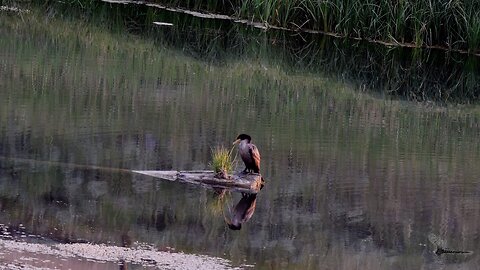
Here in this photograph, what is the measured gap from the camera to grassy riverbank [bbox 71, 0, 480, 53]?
17906mm

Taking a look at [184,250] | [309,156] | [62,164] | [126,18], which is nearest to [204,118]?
[309,156]

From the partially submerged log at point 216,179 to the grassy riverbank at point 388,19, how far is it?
9925 mm

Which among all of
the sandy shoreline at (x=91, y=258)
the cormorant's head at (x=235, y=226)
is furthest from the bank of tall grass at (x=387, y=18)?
the sandy shoreline at (x=91, y=258)

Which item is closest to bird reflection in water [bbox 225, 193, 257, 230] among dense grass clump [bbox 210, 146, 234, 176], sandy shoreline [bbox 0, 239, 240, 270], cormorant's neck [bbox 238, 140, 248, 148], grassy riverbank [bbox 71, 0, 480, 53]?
dense grass clump [bbox 210, 146, 234, 176]

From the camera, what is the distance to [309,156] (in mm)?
9742

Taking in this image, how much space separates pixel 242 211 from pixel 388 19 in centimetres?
1081

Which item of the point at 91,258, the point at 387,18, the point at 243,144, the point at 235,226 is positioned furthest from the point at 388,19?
the point at 91,258

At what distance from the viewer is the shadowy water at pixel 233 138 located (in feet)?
23.7

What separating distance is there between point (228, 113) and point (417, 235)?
370 cm

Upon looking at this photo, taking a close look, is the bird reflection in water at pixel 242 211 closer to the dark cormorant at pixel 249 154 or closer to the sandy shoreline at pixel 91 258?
the dark cormorant at pixel 249 154

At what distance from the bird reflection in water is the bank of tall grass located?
33.4 ft

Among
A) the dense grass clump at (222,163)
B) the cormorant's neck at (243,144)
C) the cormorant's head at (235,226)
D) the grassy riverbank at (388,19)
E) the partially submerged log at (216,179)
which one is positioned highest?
the grassy riverbank at (388,19)

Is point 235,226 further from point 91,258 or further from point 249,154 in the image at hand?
point 91,258

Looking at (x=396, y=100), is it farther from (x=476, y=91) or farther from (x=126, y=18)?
(x=126, y=18)
